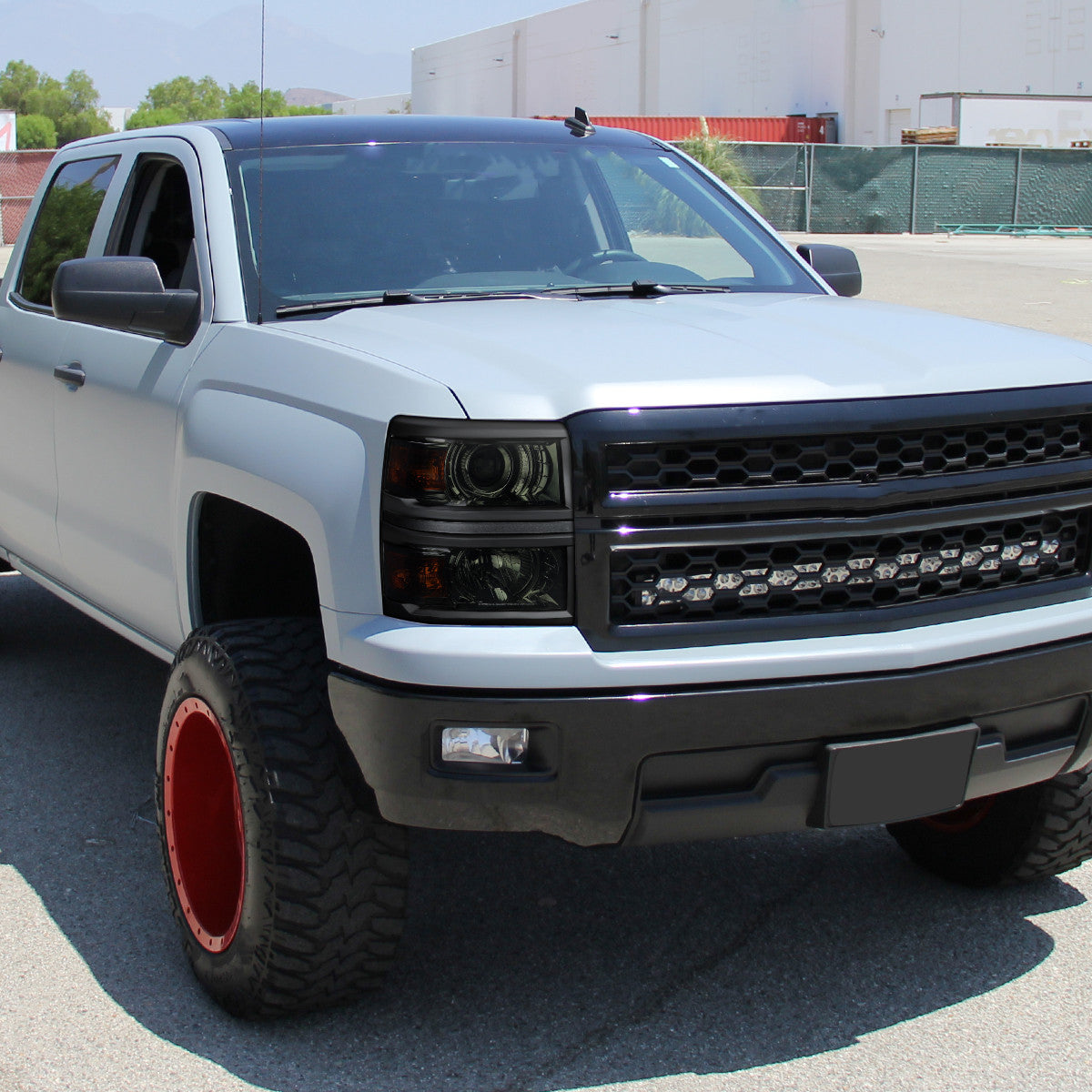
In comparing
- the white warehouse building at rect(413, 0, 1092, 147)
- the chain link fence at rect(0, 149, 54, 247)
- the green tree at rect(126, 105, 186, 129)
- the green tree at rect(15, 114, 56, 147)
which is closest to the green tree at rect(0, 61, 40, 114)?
the green tree at rect(126, 105, 186, 129)

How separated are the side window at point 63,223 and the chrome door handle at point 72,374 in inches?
21.1

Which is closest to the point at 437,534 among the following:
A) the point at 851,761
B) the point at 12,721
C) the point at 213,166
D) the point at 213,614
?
the point at 851,761

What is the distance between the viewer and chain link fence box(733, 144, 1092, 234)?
1453 inches

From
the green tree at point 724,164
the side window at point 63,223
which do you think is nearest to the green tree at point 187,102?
the green tree at point 724,164

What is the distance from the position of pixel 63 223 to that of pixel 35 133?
385 feet

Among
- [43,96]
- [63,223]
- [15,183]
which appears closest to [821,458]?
[63,223]

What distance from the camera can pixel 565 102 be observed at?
8088cm

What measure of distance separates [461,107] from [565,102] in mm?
15788

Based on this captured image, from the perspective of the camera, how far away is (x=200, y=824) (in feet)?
10.9

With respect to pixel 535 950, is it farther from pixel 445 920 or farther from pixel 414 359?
pixel 414 359

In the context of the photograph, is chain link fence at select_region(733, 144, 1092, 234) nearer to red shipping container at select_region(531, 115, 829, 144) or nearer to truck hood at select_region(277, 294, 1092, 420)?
red shipping container at select_region(531, 115, 829, 144)

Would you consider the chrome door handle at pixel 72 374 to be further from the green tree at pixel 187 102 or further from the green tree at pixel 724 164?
the green tree at pixel 187 102

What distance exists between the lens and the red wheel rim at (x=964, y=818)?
3.81 metres

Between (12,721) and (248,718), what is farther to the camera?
(12,721)
